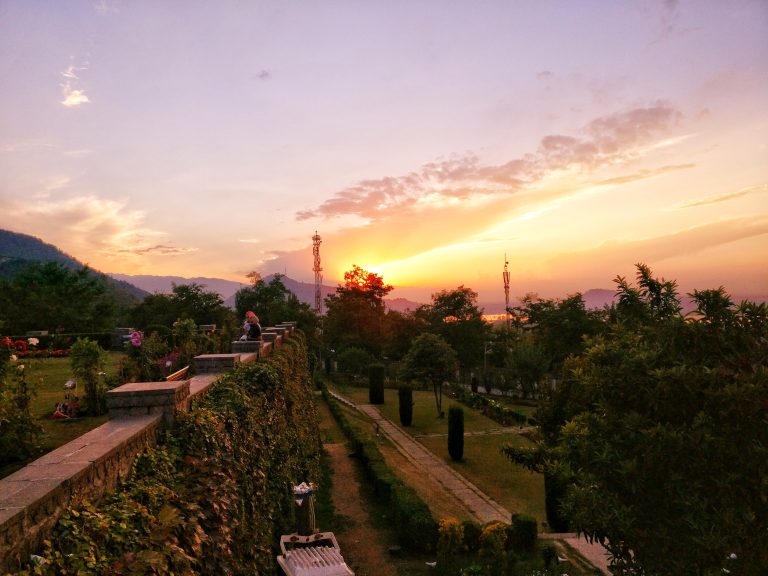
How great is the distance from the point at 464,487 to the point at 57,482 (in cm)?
1785

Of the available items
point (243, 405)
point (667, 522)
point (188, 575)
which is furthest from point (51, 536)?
point (667, 522)

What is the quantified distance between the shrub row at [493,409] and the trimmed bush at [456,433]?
551cm

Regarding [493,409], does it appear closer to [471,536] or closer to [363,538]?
[471,536]

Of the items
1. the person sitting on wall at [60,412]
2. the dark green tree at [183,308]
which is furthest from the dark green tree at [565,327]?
the person sitting on wall at [60,412]

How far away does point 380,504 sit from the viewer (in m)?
15.5

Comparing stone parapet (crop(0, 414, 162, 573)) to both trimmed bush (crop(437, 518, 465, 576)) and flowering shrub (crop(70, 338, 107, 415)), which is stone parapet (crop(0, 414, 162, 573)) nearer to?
flowering shrub (crop(70, 338, 107, 415))

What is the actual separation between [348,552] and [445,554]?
8.27 feet

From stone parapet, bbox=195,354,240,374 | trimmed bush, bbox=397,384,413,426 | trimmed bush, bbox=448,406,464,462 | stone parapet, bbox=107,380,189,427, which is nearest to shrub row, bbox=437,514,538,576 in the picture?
stone parapet, bbox=195,354,240,374

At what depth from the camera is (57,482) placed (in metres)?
3.28

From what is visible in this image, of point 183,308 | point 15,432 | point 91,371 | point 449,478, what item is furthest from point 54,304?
point 15,432

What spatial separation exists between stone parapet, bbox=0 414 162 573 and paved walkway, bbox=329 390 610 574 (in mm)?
9652

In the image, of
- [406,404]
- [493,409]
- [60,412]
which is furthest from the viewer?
[493,409]

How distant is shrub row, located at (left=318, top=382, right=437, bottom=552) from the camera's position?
12547 mm

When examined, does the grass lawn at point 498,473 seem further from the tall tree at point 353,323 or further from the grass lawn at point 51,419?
the tall tree at point 353,323
